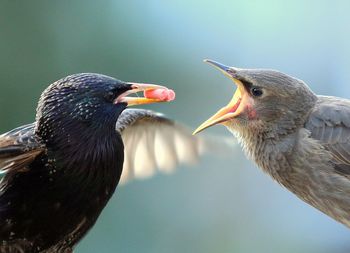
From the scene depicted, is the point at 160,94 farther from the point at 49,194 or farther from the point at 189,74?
the point at 189,74

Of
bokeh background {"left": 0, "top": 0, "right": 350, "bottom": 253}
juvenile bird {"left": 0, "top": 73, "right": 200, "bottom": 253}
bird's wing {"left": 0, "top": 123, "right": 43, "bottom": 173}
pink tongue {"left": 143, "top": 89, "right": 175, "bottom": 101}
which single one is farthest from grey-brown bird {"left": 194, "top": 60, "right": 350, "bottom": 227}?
bokeh background {"left": 0, "top": 0, "right": 350, "bottom": 253}

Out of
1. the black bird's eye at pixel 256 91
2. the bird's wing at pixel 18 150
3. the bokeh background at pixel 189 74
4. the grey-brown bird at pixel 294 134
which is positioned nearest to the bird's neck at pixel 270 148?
the grey-brown bird at pixel 294 134

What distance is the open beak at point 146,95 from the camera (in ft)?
7.66

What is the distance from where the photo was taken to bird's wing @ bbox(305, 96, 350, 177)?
267cm

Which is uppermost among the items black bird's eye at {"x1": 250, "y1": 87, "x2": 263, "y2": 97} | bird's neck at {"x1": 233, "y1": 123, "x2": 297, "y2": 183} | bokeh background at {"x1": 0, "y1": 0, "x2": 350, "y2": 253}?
black bird's eye at {"x1": 250, "y1": 87, "x2": 263, "y2": 97}

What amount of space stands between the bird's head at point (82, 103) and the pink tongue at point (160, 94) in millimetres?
38

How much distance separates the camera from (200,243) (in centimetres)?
490

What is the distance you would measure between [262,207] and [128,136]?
227 centimetres

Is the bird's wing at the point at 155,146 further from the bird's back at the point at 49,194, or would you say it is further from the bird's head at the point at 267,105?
the bird's back at the point at 49,194

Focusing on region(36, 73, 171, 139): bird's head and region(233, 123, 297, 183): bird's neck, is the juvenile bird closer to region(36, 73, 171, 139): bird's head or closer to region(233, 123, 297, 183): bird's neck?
region(36, 73, 171, 139): bird's head

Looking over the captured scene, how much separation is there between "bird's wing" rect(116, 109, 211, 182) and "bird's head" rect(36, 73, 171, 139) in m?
0.67

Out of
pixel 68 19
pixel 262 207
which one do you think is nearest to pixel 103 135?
pixel 68 19

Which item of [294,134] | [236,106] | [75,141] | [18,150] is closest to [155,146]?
[236,106]

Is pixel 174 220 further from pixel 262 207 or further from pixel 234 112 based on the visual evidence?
pixel 234 112
